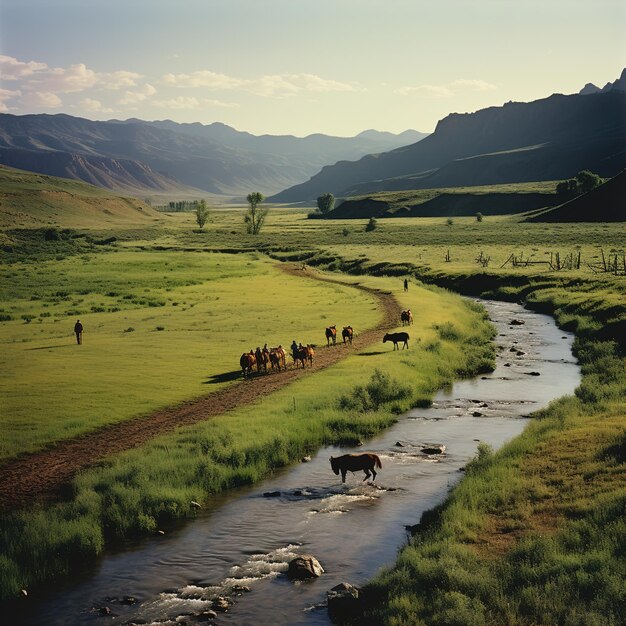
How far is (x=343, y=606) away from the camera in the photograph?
15.4 meters

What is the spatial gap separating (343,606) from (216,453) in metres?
10.3

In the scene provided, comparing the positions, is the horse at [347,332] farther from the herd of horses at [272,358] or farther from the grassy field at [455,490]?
the herd of horses at [272,358]

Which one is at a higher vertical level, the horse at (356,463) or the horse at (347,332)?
the horse at (347,332)

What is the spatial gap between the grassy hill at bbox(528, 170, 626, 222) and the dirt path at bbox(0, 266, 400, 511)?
150484mm

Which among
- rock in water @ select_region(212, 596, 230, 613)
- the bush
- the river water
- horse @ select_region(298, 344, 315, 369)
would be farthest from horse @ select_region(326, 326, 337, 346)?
rock in water @ select_region(212, 596, 230, 613)

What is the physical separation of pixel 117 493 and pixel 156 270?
274ft

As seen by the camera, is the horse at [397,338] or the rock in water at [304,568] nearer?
the rock in water at [304,568]

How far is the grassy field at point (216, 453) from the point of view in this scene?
1845 cm

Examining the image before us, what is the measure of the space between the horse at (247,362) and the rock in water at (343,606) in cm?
2211

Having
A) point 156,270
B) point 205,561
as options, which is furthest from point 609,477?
point 156,270

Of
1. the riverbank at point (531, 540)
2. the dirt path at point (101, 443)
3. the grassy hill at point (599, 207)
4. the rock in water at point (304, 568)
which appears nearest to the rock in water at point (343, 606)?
the riverbank at point (531, 540)

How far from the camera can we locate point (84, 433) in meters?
27.1

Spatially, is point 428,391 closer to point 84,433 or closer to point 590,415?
point 590,415

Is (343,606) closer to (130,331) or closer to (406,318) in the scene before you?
(406,318)
